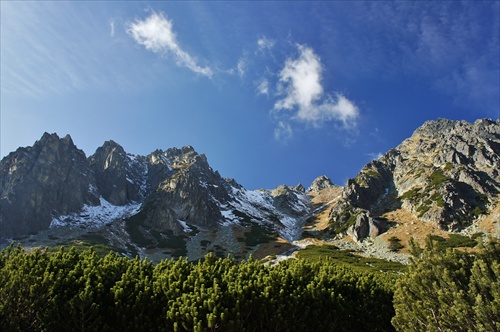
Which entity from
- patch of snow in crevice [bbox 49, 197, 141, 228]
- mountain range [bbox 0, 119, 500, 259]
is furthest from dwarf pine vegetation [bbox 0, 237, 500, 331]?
patch of snow in crevice [bbox 49, 197, 141, 228]

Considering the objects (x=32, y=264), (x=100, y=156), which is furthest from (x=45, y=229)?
(x=32, y=264)

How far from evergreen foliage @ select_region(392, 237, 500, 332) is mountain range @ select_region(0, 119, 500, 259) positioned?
94.3 m

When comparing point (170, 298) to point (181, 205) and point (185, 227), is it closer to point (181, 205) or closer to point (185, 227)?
point (185, 227)

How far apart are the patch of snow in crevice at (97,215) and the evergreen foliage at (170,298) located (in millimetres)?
129007

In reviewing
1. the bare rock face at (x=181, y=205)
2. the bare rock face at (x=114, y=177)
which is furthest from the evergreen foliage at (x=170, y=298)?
the bare rock face at (x=114, y=177)

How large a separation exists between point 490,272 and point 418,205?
404 ft

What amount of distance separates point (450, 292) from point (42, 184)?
163 m

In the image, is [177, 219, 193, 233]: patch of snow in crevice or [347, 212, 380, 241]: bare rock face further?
[177, 219, 193, 233]: patch of snow in crevice

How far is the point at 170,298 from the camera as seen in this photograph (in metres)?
18.9

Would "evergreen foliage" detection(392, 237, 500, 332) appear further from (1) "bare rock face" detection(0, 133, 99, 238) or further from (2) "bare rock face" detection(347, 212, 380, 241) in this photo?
(1) "bare rock face" detection(0, 133, 99, 238)

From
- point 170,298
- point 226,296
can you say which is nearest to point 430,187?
point 226,296

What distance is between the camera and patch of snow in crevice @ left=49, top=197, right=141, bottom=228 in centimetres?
13538

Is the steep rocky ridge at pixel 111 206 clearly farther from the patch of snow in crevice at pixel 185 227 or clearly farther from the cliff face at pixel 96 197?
the patch of snow in crevice at pixel 185 227

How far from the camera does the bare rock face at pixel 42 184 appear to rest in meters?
127
